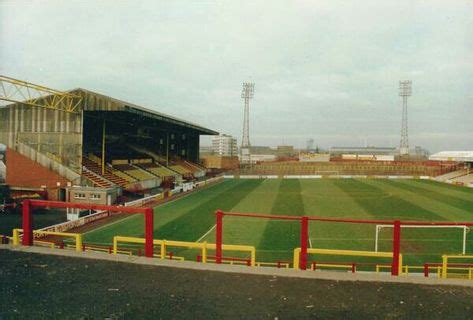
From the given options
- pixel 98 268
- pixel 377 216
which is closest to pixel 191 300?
pixel 98 268

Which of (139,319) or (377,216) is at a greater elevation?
(139,319)

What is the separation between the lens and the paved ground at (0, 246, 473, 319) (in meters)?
5.50

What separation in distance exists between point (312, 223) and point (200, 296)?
21159 millimetres

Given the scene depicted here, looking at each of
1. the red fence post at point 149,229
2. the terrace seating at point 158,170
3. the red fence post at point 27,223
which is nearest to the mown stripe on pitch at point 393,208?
the red fence post at point 149,229

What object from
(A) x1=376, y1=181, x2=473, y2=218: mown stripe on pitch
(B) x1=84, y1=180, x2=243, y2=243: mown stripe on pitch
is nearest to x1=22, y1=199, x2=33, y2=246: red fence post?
(B) x1=84, y1=180, x2=243, y2=243: mown stripe on pitch

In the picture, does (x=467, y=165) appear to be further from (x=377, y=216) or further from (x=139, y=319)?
(x=139, y=319)

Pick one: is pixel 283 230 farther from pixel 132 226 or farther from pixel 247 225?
pixel 132 226

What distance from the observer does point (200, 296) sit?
20.0 feet

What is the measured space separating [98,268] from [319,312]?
447cm

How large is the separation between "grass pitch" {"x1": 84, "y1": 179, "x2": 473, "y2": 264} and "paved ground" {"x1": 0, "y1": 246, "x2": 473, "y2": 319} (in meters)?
11.1

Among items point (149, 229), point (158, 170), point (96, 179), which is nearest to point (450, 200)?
point (96, 179)

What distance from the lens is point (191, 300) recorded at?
5.93 meters

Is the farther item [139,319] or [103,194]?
[103,194]

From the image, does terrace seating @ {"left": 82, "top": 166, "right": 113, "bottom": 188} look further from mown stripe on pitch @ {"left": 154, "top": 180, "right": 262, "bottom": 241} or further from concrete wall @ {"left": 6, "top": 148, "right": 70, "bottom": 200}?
mown stripe on pitch @ {"left": 154, "top": 180, "right": 262, "bottom": 241}
